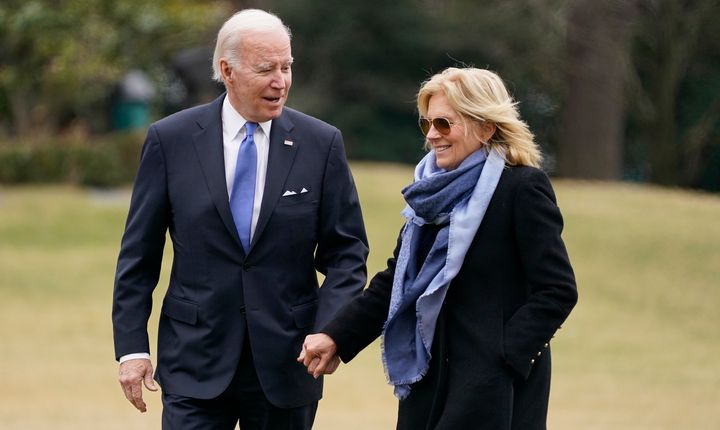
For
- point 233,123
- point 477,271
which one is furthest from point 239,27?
point 477,271

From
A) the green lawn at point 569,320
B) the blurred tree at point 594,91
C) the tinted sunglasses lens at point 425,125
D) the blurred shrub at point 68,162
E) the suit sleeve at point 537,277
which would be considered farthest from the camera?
the blurred tree at point 594,91

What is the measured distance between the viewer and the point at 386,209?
60.1 ft

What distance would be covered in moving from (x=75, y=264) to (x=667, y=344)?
736 centimetres

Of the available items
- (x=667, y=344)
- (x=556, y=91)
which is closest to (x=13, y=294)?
(x=667, y=344)

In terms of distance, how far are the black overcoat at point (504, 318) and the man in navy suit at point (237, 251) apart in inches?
20.9

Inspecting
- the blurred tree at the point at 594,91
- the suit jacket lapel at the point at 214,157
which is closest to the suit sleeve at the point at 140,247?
the suit jacket lapel at the point at 214,157

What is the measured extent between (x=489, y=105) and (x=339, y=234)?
2.70ft

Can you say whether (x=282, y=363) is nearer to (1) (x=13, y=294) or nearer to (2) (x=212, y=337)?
(2) (x=212, y=337)

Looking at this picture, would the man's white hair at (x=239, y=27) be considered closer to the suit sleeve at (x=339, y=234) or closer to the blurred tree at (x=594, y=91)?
the suit sleeve at (x=339, y=234)

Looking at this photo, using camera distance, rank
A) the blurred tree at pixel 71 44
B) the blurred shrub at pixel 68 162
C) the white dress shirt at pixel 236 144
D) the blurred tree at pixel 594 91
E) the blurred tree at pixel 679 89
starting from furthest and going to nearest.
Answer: the blurred tree at pixel 679 89 → the blurred tree at pixel 594 91 → the blurred tree at pixel 71 44 → the blurred shrub at pixel 68 162 → the white dress shirt at pixel 236 144

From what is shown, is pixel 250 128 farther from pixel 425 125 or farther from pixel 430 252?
pixel 430 252

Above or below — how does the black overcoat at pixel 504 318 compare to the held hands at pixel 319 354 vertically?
above

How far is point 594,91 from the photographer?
84.7 ft

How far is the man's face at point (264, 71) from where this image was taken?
4453mm
